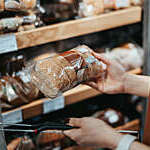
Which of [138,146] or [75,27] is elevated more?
[75,27]

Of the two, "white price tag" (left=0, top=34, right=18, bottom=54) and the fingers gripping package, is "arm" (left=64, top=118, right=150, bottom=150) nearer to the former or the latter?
the fingers gripping package

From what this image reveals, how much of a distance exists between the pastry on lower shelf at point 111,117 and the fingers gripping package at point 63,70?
0.53m

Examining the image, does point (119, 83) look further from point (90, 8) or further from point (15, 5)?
point (15, 5)

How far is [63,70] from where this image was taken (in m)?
→ 0.75

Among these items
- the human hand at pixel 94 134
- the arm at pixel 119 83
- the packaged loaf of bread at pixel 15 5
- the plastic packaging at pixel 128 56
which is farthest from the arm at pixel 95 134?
the plastic packaging at pixel 128 56

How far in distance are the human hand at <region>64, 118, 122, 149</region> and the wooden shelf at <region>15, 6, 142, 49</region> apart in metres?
0.40

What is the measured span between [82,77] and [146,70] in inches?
26.3

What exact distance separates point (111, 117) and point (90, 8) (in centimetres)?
62

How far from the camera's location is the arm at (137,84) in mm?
983

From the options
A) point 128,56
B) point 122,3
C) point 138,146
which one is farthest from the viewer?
point 128,56

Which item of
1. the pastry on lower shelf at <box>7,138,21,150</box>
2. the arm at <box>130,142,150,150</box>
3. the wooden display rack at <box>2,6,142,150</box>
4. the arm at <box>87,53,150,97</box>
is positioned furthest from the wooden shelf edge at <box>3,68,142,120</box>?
the arm at <box>130,142,150,150</box>

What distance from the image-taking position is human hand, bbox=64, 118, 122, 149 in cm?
71

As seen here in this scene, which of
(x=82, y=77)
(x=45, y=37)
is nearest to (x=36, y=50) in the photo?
(x=45, y=37)

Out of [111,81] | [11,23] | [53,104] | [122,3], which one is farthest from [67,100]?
[122,3]
